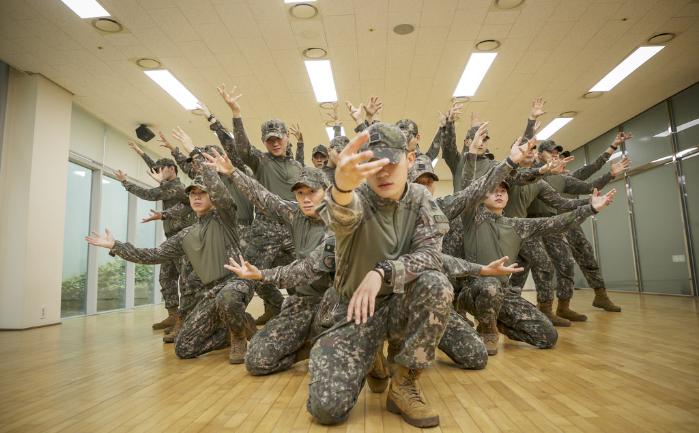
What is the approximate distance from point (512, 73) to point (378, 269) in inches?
250

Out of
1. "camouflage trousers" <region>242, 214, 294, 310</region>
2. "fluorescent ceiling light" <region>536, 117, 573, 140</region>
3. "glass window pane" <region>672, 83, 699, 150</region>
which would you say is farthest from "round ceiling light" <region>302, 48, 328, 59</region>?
"glass window pane" <region>672, 83, 699, 150</region>

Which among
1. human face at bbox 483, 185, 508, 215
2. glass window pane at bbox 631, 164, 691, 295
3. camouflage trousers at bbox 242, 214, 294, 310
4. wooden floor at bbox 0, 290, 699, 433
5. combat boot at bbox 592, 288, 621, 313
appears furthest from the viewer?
glass window pane at bbox 631, 164, 691, 295

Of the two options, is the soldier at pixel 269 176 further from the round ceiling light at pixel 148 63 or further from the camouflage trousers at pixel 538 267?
the round ceiling light at pixel 148 63

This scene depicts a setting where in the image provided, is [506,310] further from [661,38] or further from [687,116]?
[687,116]

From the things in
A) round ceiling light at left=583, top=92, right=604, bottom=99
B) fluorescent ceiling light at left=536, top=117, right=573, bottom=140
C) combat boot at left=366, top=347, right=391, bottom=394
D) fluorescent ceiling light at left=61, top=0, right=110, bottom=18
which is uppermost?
fluorescent ceiling light at left=61, top=0, right=110, bottom=18

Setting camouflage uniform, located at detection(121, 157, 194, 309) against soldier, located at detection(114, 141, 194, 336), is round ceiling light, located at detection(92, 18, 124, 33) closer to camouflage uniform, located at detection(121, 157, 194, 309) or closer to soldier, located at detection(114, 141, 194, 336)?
soldier, located at detection(114, 141, 194, 336)

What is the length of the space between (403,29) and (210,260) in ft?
13.1

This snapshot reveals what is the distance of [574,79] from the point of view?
731cm

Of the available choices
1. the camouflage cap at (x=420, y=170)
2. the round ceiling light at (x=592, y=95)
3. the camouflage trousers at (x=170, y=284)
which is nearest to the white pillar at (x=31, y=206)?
the camouflage trousers at (x=170, y=284)

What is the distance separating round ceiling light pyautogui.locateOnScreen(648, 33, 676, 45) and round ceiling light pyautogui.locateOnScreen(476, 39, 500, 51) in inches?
84.5

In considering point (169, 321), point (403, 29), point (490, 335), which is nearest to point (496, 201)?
point (490, 335)

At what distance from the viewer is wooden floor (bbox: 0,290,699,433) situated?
1.86 m

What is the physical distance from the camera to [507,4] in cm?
520

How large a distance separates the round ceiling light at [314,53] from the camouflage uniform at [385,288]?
4.71 meters
